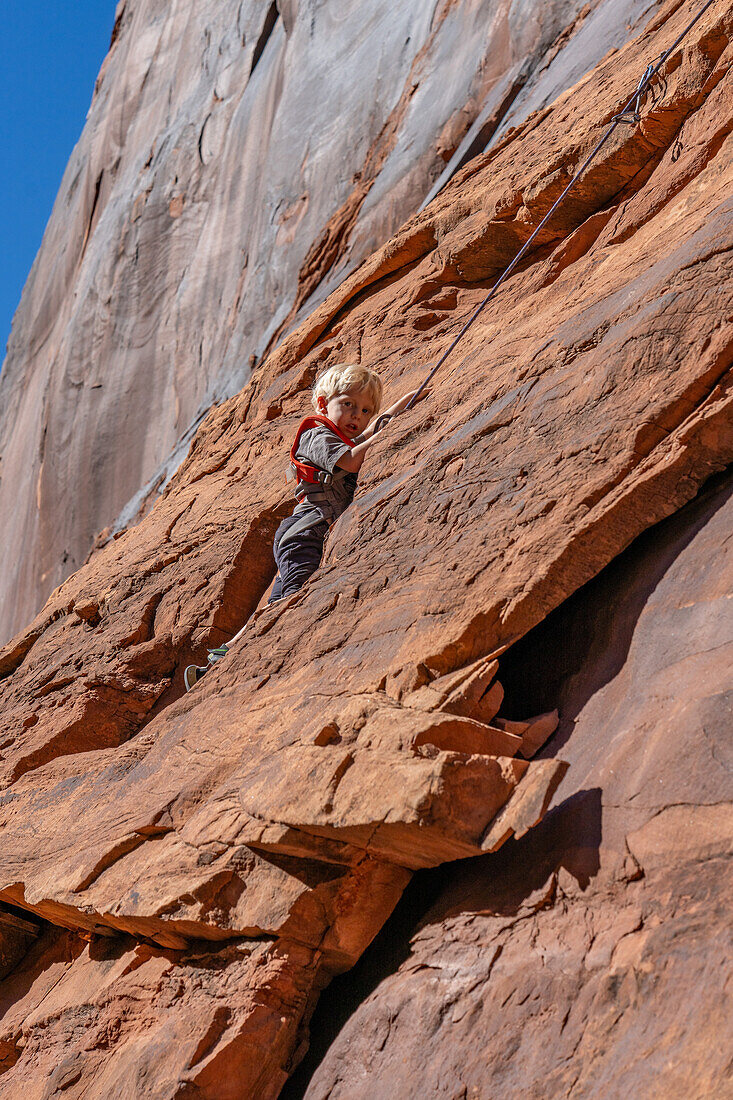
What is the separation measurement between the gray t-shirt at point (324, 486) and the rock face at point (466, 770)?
0.23 meters

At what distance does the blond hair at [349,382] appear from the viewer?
4465 mm

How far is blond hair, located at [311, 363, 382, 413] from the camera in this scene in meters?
4.46

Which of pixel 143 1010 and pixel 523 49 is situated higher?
pixel 523 49

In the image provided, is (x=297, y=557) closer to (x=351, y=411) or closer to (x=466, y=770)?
(x=351, y=411)

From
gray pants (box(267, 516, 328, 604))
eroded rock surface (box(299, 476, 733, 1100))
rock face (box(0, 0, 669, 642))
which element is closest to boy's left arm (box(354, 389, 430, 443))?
gray pants (box(267, 516, 328, 604))

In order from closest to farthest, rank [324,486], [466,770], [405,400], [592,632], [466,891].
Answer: [466,770]
[466,891]
[592,632]
[324,486]
[405,400]

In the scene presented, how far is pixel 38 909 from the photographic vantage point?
3377mm

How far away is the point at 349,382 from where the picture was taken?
4.46 meters

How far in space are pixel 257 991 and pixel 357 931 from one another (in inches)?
12.0

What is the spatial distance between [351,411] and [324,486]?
0.44 m

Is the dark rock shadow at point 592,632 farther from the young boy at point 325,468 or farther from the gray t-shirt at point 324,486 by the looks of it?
the gray t-shirt at point 324,486

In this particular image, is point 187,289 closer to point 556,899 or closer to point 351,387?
point 351,387

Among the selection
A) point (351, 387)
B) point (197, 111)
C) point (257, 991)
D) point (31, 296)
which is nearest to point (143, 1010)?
point (257, 991)

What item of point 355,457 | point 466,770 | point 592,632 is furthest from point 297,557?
point 466,770
